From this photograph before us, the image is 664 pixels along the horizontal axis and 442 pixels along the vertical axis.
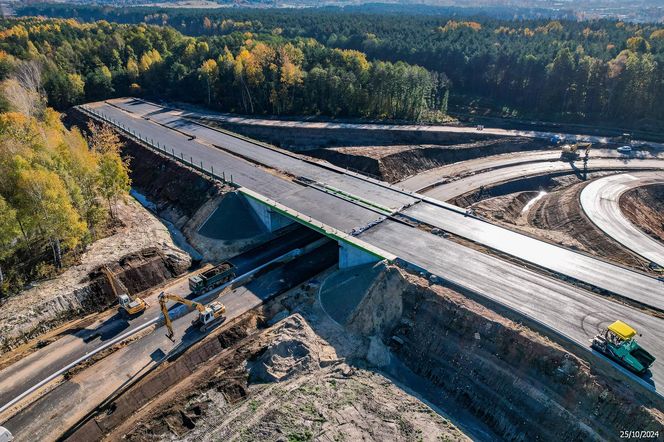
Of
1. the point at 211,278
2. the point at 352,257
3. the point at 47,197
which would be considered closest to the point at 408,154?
the point at 352,257

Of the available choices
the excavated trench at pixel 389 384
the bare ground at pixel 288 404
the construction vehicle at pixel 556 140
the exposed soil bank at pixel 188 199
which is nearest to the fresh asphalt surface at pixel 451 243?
the excavated trench at pixel 389 384

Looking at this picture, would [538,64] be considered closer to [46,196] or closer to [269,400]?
[269,400]

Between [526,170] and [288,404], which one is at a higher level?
[526,170]

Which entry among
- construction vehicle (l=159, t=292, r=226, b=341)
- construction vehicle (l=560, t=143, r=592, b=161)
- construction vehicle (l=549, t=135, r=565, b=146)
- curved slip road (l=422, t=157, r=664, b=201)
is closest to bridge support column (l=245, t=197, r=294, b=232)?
construction vehicle (l=159, t=292, r=226, b=341)

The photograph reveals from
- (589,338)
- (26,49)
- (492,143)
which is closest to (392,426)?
(589,338)

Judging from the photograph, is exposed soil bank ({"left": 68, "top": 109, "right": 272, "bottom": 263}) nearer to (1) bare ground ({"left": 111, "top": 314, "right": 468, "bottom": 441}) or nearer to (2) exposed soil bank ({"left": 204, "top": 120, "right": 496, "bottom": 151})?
(1) bare ground ({"left": 111, "top": 314, "right": 468, "bottom": 441})

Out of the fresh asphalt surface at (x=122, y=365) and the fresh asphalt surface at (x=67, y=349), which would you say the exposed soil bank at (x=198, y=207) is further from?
the fresh asphalt surface at (x=122, y=365)

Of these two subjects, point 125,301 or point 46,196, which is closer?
point 46,196
